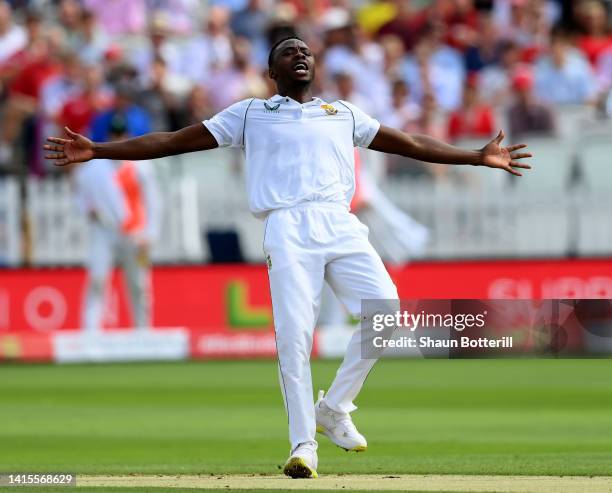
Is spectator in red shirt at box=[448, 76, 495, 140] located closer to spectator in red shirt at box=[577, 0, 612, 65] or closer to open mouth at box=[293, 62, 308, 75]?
spectator in red shirt at box=[577, 0, 612, 65]

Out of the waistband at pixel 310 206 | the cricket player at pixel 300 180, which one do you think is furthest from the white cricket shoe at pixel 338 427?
the waistband at pixel 310 206

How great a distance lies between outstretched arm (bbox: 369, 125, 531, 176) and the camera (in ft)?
25.0

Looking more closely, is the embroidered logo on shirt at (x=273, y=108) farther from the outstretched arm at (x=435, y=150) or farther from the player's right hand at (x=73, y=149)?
the player's right hand at (x=73, y=149)

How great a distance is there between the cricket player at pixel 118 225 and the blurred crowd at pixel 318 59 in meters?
0.42

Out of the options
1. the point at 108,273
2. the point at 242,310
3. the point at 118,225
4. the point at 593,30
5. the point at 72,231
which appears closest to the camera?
the point at 118,225

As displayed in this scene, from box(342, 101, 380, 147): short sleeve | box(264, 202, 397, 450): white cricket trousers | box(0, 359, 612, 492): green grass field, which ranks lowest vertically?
box(0, 359, 612, 492): green grass field

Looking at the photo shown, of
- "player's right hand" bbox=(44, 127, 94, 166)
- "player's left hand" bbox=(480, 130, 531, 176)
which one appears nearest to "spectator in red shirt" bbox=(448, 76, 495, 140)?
"player's left hand" bbox=(480, 130, 531, 176)

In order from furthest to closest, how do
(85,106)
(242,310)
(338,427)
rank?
(85,106) → (242,310) → (338,427)

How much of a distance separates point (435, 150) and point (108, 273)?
954 centimetres

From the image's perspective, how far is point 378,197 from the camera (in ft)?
56.3

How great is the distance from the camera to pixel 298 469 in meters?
7.29

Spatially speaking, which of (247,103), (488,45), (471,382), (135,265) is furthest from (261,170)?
(488,45)

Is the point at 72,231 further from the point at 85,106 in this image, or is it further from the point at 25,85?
the point at 25,85

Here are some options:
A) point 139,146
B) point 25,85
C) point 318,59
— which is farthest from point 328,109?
point 25,85
